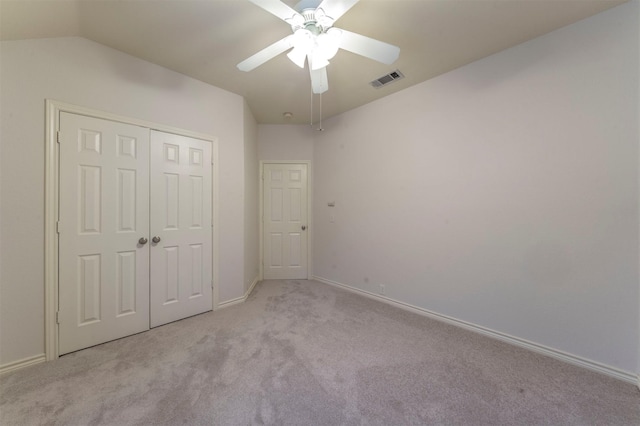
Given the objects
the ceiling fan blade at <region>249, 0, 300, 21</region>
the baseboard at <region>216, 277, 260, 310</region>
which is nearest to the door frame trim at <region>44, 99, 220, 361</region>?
the baseboard at <region>216, 277, 260, 310</region>

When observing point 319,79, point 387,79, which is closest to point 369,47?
point 319,79

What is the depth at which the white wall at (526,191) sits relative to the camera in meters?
1.65

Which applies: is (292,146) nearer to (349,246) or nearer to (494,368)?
(349,246)

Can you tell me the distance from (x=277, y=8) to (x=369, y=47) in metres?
0.61

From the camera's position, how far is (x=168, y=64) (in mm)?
2287

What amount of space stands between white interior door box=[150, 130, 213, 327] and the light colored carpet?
1.08 ft

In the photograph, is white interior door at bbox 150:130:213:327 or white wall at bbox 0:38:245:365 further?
white interior door at bbox 150:130:213:327

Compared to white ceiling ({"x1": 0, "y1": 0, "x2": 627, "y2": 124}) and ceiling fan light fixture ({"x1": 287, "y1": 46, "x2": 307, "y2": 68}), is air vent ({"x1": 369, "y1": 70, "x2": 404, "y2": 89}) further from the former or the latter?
ceiling fan light fixture ({"x1": 287, "y1": 46, "x2": 307, "y2": 68})

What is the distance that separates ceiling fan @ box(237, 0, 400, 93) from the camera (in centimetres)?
133

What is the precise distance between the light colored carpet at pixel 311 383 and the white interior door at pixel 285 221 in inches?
66.2

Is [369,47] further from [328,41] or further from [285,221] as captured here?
[285,221]

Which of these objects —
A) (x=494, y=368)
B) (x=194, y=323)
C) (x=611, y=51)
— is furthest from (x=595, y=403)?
(x=194, y=323)

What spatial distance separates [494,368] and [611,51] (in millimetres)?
2457

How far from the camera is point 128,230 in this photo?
2158 mm
